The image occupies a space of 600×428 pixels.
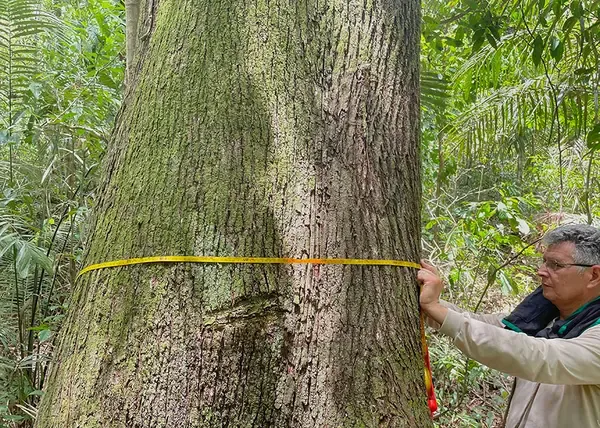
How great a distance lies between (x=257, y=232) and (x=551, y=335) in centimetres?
158

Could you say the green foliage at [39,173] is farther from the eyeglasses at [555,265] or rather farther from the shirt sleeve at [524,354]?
the eyeglasses at [555,265]

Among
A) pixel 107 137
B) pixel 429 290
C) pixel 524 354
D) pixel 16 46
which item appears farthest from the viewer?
pixel 107 137

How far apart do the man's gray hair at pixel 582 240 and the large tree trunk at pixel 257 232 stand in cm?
110

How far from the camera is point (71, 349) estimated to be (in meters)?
1.31

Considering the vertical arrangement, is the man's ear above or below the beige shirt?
above

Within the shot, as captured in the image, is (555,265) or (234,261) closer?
(234,261)

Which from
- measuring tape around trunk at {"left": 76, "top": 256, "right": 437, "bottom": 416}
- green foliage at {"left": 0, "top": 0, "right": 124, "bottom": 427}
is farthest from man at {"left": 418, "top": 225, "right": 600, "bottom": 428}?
green foliage at {"left": 0, "top": 0, "right": 124, "bottom": 427}

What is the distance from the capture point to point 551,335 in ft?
7.22

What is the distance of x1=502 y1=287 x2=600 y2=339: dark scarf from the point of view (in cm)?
206

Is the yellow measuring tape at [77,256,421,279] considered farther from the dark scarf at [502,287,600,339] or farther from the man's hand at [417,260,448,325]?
the dark scarf at [502,287,600,339]

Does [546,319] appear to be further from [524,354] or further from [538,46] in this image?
[538,46]

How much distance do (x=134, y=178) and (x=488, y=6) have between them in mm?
2839

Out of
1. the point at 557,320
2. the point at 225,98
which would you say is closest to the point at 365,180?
the point at 225,98

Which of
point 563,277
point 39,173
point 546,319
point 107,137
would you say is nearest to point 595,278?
point 563,277
